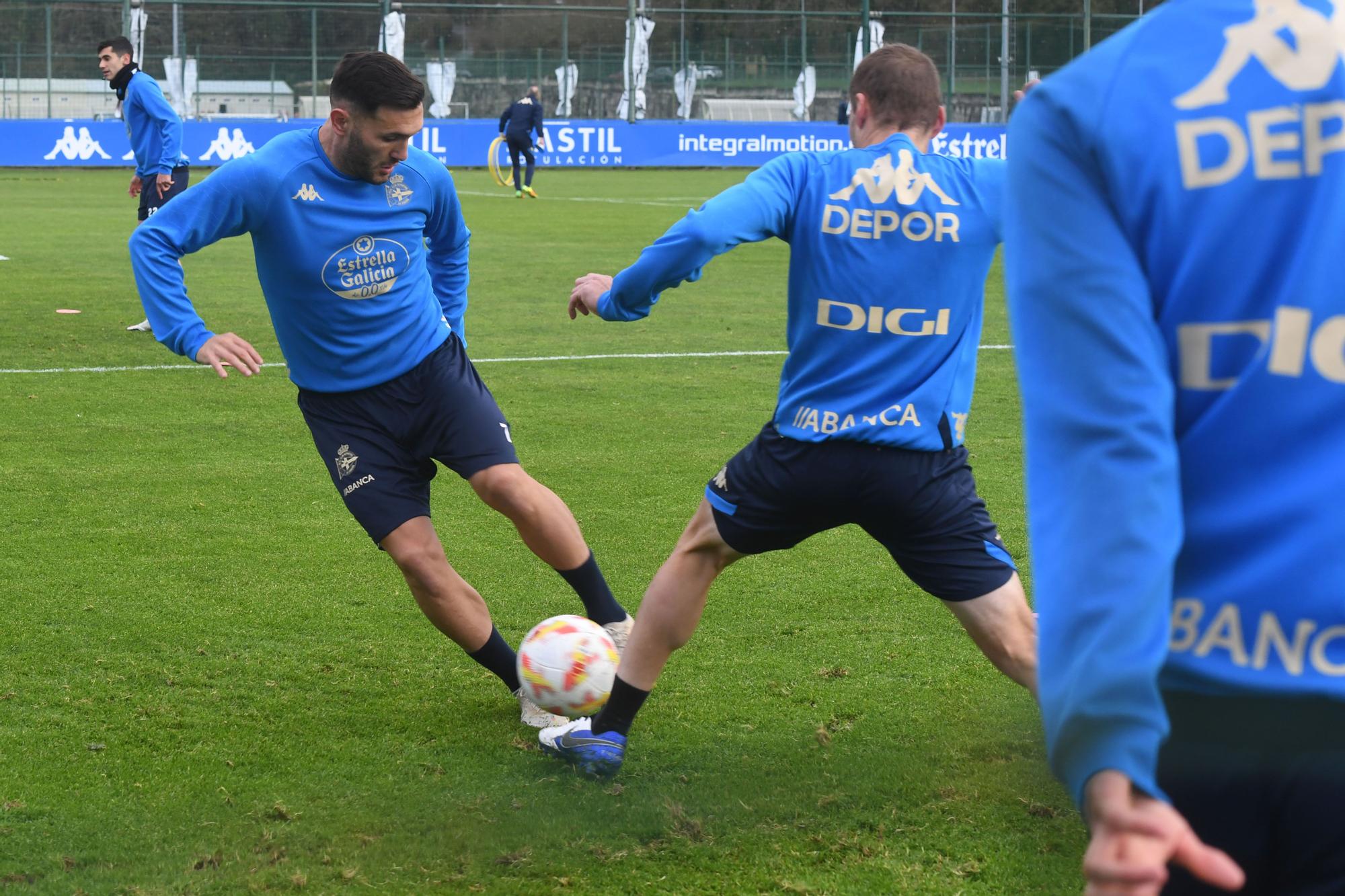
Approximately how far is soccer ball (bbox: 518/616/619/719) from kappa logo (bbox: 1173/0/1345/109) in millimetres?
3125

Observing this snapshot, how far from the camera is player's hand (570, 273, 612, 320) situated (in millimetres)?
3645

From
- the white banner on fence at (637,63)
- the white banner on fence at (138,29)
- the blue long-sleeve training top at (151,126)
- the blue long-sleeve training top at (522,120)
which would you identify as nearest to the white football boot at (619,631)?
the blue long-sleeve training top at (151,126)

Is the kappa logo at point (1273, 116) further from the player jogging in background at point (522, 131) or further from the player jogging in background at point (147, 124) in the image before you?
the player jogging in background at point (522, 131)

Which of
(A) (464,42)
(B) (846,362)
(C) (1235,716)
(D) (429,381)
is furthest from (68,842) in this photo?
(A) (464,42)

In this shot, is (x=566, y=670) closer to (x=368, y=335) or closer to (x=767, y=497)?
(x=767, y=497)

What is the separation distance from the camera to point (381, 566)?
20.3 ft

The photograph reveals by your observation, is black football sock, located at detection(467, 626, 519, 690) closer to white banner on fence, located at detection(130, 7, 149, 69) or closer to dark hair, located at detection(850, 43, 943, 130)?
dark hair, located at detection(850, 43, 943, 130)

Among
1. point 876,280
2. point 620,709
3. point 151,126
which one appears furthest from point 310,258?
point 151,126

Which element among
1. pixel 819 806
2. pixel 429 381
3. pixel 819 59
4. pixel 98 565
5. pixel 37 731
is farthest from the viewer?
pixel 819 59

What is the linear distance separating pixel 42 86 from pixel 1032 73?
91.0 feet

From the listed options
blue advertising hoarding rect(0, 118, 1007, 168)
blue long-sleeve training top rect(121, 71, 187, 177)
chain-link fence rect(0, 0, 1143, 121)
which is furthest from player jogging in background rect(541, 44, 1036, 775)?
chain-link fence rect(0, 0, 1143, 121)

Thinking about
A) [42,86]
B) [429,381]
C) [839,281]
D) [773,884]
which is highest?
[42,86]

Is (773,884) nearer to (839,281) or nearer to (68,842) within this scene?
(839,281)

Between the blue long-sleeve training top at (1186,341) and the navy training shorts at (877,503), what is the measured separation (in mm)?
2178
